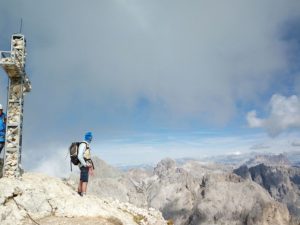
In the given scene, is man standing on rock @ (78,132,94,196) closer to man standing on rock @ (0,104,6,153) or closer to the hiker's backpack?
the hiker's backpack

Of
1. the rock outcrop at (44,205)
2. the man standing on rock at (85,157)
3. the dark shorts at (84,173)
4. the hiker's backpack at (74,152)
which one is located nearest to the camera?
the rock outcrop at (44,205)

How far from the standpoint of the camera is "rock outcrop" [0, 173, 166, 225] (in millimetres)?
22188

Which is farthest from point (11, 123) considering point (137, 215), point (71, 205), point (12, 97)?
point (137, 215)

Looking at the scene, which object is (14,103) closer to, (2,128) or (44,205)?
(2,128)

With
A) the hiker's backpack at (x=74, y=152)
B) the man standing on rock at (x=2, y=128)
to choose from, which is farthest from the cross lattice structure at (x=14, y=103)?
the hiker's backpack at (x=74, y=152)

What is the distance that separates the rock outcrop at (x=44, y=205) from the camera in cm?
2219

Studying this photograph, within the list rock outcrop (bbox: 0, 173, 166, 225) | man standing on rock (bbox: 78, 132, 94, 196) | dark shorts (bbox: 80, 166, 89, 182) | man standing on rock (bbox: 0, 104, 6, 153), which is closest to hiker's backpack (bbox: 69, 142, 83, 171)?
man standing on rock (bbox: 78, 132, 94, 196)

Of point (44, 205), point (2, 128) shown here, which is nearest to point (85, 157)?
point (44, 205)

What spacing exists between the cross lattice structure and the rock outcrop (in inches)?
49.5

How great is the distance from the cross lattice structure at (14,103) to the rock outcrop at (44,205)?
126cm

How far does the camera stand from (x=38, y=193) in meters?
24.3

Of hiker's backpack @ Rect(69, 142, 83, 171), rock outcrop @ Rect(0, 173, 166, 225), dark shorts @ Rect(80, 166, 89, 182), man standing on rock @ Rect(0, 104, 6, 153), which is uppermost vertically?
man standing on rock @ Rect(0, 104, 6, 153)

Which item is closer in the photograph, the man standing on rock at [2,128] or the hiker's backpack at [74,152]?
the hiker's backpack at [74,152]

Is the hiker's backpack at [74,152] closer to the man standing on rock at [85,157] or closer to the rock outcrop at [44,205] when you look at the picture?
the man standing on rock at [85,157]
